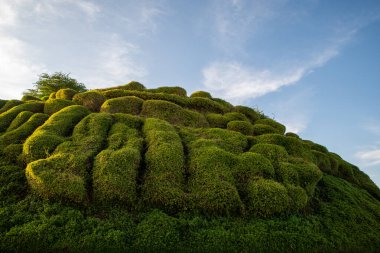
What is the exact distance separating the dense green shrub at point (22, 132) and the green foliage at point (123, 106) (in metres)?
3.26

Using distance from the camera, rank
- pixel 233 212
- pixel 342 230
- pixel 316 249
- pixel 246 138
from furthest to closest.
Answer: pixel 246 138
pixel 342 230
pixel 233 212
pixel 316 249

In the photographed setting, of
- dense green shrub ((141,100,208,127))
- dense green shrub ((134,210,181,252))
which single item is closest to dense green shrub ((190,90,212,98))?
dense green shrub ((141,100,208,127))

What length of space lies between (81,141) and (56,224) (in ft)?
13.8

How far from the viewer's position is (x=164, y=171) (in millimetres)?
10367

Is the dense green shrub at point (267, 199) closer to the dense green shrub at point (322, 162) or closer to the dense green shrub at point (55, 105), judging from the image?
the dense green shrub at point (322, 162)

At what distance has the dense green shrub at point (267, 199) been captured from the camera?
9.72m

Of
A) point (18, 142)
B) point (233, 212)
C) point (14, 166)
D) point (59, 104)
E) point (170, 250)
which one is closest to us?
point (170, 250)

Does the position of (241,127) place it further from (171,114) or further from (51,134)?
(51,134)

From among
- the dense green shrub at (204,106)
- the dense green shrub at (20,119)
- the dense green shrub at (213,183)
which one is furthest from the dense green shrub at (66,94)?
the dense green shrub at (213,183)

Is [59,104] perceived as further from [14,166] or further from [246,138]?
[246,138]

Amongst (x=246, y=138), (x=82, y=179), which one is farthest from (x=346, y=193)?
(x=82, y=179)

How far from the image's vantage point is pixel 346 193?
42.8ft

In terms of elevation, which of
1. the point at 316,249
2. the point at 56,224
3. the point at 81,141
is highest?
the point at 81,141

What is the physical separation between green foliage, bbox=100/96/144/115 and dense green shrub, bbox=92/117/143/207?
Answer: 15.5 feet
